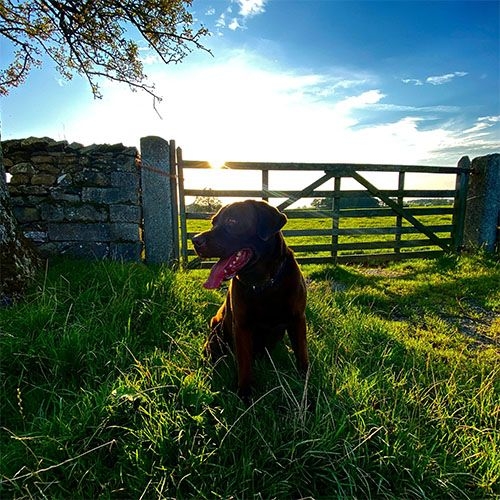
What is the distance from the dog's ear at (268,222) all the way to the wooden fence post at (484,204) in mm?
7191

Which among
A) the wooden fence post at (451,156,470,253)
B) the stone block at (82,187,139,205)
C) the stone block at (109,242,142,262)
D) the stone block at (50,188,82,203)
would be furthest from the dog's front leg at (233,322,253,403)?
the wooden fence post at (451,156,470,253)

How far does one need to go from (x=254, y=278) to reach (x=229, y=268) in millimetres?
187

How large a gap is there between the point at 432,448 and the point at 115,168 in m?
5.05

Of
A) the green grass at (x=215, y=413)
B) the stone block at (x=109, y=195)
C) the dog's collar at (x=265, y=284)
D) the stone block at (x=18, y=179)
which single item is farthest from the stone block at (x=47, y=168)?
the dog's collar at (x=265, y=284)

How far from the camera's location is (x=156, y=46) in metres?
5.72

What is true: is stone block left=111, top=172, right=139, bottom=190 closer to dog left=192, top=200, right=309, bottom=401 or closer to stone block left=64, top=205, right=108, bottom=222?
stone block left=64, top=205, right=108, bottom=222

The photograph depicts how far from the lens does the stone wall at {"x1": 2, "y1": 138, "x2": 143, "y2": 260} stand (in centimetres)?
473

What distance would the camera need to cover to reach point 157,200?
16.8 feet

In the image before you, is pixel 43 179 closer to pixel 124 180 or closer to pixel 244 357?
pixel 124 180

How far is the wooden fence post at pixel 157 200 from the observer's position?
5062mm

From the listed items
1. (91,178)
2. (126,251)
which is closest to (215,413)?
(126,251)

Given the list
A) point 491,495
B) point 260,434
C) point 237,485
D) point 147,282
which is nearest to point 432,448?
point 491,495

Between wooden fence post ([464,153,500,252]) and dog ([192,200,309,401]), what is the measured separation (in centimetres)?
706

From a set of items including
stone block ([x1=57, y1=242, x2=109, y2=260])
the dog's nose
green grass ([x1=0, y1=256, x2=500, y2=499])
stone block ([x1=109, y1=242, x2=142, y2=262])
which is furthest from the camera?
stone block ([x1=109, y1=242, x2=142, y2=262])
